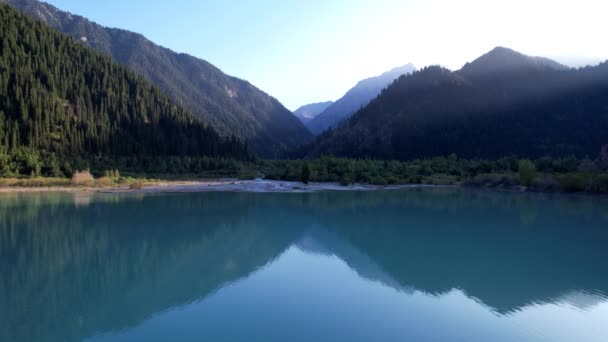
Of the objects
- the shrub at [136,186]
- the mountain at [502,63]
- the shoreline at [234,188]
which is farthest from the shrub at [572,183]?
the mountain at [502,63]

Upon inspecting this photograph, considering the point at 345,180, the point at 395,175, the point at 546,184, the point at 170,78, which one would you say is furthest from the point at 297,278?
the point at 170,78

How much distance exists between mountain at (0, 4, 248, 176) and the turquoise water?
3602cm

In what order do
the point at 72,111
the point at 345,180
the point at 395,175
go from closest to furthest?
1. the point at 345,180
2. the point at 395,175
3. the point at 72,111

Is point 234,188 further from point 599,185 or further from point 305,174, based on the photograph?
point 599,185

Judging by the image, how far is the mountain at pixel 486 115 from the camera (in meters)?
90.3

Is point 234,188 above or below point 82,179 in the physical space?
below

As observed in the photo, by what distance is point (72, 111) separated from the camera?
7038cm

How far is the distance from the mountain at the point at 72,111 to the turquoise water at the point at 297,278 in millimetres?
36017

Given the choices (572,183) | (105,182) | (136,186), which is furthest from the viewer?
(105,182)

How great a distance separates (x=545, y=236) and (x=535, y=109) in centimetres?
9008

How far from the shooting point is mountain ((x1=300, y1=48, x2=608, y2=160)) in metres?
90.3

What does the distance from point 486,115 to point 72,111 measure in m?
91.0

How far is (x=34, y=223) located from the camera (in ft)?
71.4

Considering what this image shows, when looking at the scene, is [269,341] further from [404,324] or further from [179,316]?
[404,324]
